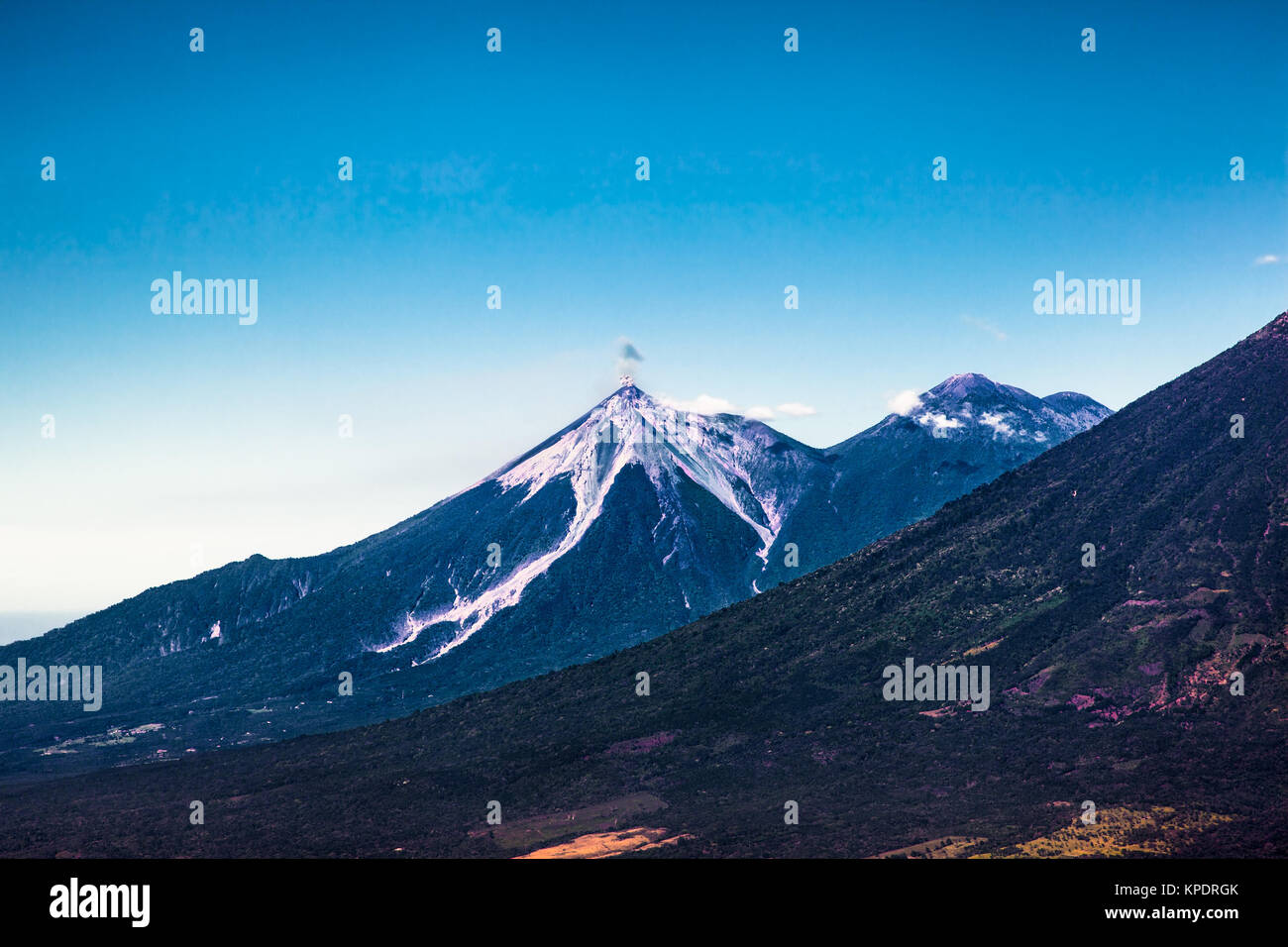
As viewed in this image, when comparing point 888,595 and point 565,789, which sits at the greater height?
point 888,595

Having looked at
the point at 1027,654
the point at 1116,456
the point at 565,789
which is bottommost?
the point at 565,789

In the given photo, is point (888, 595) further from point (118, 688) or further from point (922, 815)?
point (118, 688)
